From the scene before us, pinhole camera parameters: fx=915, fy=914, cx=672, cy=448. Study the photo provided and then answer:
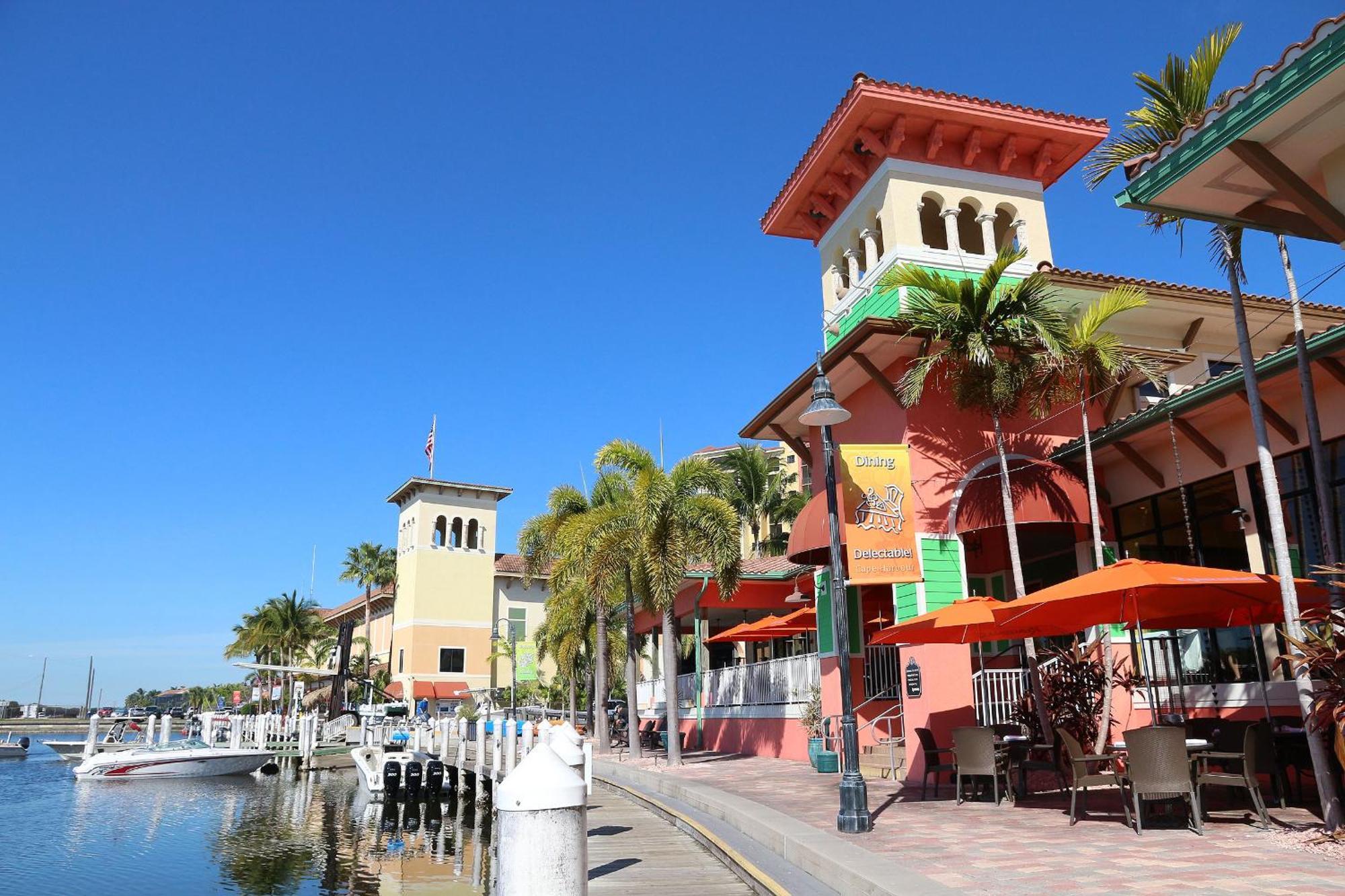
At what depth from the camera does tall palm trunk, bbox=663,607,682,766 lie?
2114cm

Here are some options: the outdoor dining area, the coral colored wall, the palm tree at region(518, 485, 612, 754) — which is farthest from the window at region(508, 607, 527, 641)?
the outdoor dining area

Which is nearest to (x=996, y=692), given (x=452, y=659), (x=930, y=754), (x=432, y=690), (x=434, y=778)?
(x=930, y=754)

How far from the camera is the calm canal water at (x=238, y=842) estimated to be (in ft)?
51.6

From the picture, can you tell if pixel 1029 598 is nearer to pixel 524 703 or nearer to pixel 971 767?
pixel 971 767

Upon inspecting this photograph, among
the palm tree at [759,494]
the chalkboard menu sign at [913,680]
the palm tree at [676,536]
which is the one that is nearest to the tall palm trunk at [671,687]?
the palm tree at [676,536]

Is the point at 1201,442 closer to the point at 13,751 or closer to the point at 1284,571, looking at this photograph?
the point at 1284,571

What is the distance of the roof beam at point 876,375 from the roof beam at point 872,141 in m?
5.17

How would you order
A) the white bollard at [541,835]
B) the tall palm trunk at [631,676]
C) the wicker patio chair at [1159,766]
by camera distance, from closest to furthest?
the white bollard at [541,835] → the wicker patio chair at [1159,766] → the tall palm trunk at [631,676]

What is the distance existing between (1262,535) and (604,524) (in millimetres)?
13950

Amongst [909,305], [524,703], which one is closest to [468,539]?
[524,703]

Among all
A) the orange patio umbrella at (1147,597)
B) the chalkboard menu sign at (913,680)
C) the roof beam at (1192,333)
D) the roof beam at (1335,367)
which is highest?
the roof beam at (1192,333)

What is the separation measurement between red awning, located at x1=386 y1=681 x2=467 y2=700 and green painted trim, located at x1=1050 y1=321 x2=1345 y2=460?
48.5m

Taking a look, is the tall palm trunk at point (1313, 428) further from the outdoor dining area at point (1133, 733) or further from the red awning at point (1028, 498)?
the red awning at point (1028, 498)

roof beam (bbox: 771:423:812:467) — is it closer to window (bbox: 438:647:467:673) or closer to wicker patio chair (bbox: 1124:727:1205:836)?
wicker patio chair (bbox: 1124:727:1205:836)
